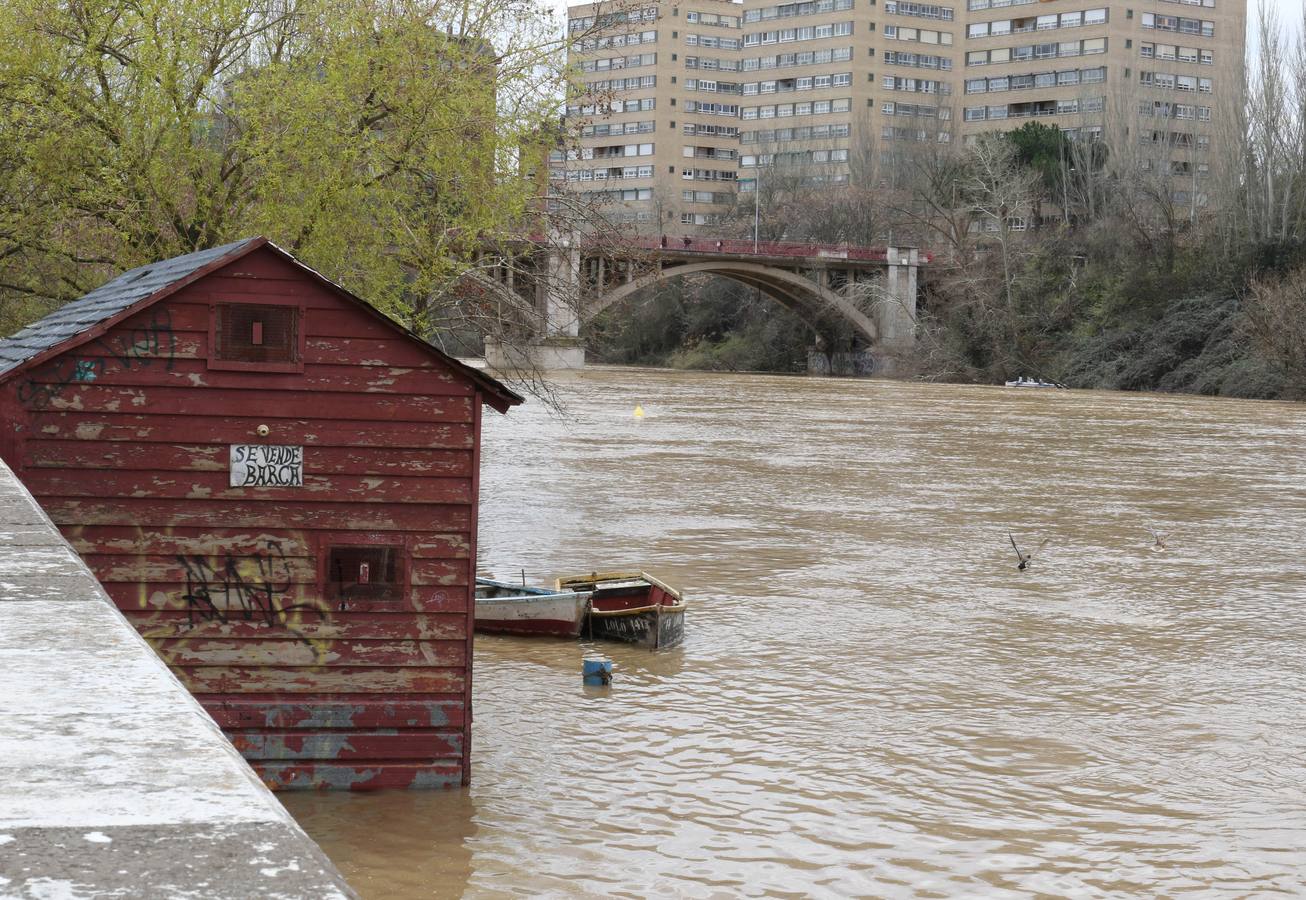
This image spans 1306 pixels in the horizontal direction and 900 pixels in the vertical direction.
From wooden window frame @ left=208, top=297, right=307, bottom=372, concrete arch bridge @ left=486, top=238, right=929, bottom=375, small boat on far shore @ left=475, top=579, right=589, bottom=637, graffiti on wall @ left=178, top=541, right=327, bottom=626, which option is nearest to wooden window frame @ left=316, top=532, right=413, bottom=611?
graffiti on wall @ left=178, top=541, right=327, bottom=626

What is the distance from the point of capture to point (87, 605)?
417 cm

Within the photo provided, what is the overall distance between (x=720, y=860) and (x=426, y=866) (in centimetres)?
153

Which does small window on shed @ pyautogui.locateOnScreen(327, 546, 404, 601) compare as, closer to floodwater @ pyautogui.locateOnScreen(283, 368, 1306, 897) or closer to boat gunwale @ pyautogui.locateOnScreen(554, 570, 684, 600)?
floodwater @ pyautogui.locateOnScreen(283, 368, 1306, 897)

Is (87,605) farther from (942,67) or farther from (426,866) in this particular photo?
(942,67)

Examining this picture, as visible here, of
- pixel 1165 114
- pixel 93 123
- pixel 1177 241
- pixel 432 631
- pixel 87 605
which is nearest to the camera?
pixel 87 605

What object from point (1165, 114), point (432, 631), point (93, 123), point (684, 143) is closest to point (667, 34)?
point (684, 143)

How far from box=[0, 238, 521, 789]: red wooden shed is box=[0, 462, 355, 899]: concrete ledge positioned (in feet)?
17.8

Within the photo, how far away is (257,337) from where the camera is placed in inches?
367

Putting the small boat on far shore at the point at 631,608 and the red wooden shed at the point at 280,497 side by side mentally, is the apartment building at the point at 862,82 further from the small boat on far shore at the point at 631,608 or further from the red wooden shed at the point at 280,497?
the red wooden shed at the point at 280,497

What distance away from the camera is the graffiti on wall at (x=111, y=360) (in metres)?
9.06

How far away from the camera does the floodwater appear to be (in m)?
8.66

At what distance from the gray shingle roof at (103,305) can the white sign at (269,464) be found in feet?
3.33

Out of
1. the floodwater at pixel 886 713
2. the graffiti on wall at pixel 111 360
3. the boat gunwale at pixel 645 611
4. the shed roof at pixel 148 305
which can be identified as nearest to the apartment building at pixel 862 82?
the floodwater at pixel 886 713

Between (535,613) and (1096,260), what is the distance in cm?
6308
